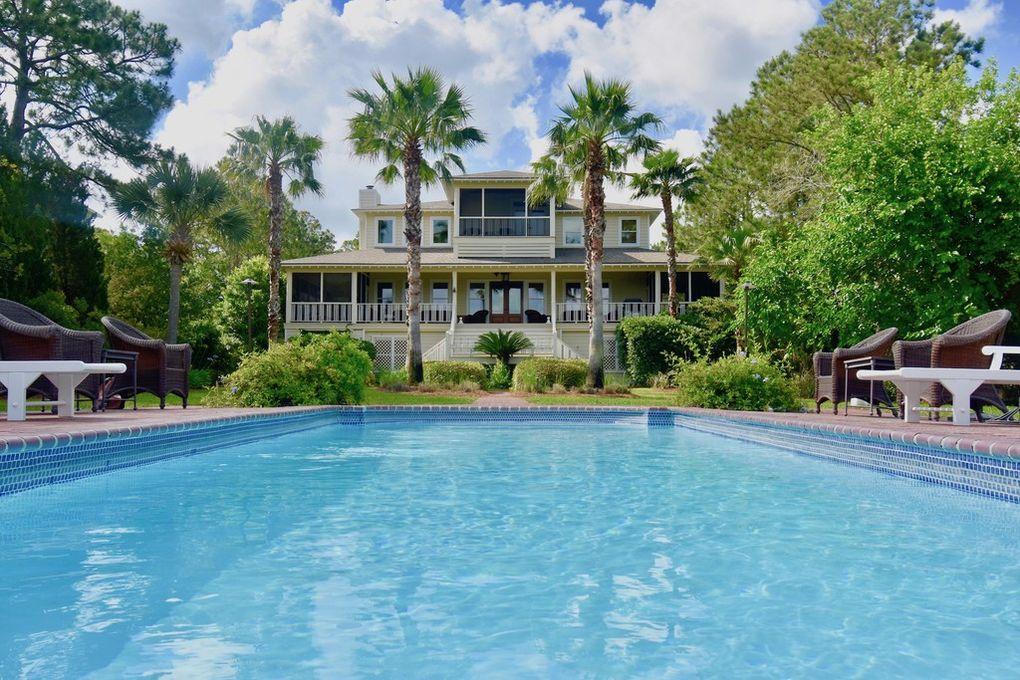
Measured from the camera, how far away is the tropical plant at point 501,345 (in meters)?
22.9

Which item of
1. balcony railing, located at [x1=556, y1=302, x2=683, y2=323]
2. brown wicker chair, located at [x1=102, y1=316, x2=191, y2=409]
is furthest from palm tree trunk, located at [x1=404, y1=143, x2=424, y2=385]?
brown wicker chair, located at [x1=102, y1=316, x2=191, y2=409]

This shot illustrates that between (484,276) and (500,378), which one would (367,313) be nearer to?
(484,276)

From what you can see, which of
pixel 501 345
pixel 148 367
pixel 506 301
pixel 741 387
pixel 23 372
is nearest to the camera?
pixel 23 372

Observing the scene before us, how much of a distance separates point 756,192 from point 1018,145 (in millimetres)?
13955

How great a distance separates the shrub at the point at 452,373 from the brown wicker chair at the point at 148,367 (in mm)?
8997

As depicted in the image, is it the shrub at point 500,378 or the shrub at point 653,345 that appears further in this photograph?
the shrub at point 653,345

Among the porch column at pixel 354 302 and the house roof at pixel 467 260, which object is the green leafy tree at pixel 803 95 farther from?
the porch column at pixel 354 302

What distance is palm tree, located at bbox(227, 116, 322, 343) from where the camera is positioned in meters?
22.8

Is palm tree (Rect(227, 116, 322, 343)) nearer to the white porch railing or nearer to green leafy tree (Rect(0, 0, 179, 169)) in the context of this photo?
green leafy tree (Rect(0, 0, 179, 169))

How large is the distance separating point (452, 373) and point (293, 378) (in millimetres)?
7157

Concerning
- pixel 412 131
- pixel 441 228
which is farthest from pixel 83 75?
pixel 441 228

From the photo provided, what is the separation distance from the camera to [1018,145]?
51.5ft

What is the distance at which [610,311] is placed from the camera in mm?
26922

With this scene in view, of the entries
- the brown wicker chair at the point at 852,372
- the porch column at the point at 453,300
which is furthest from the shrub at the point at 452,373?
the brown wicker chair at the point at 852,372
